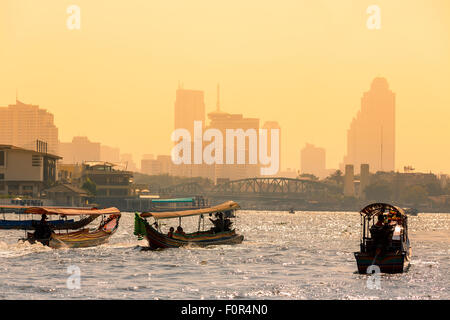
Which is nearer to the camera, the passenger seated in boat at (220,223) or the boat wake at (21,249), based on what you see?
the boat wake at (21,249)

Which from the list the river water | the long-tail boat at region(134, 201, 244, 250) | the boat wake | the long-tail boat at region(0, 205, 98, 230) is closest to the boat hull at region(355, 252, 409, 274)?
the river water

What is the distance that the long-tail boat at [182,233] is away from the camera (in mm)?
56541

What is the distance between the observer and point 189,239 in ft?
196

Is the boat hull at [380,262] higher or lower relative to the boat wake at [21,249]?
higher

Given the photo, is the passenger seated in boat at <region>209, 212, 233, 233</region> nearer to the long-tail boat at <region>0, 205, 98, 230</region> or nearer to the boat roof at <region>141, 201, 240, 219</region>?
the boat roof at <region>141, 201, 240, 219</region>

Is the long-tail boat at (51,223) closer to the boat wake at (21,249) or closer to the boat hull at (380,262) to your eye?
the boat wake at (21,249)

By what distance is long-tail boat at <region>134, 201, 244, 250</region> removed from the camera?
186 feet

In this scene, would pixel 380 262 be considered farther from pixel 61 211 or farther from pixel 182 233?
pixel 61 211

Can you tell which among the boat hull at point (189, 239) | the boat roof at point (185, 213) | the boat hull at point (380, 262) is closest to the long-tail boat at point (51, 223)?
the boat hull at point (189, 239)

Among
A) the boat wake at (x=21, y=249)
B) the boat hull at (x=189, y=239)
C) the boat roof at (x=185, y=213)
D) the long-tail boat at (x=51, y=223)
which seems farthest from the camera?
the long-tail boat at (x=51, y=223)

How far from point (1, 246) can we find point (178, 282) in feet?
82.0

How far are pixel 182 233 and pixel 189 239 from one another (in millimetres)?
768

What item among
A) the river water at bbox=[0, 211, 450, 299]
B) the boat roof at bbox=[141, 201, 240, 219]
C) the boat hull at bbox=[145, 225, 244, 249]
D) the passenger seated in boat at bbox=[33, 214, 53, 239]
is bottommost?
the river water at bbox=[0, 211, 450, 299]

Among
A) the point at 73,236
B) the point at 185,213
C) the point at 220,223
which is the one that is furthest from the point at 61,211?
the point at 220,223
